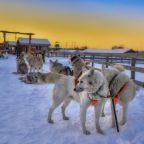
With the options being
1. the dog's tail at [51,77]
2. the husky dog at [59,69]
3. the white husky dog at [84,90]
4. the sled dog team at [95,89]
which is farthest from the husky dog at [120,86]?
the husky dog at [59,69]

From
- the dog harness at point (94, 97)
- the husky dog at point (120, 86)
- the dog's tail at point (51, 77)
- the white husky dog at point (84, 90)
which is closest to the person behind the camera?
the white husky dog at point (84, 90)

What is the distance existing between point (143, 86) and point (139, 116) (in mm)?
3823

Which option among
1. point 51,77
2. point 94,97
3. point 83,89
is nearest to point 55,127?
point 51,77

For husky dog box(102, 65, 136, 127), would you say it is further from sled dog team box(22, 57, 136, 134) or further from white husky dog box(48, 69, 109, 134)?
white husky dog box(48, 69, 109, 134)

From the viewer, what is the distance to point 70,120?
19.7 feet

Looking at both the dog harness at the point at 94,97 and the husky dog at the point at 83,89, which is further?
the dog harness at the point at 94,97

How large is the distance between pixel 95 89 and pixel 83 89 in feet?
0.69

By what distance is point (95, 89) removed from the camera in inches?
183

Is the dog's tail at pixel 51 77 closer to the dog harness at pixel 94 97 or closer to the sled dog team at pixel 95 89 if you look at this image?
the sled dog team at pixel 95 89

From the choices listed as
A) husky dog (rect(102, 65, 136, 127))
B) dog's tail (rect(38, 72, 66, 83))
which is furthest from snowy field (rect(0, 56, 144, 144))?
dog's tail (rect(38, 72, 66, 83))

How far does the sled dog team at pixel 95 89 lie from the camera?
15.1ft

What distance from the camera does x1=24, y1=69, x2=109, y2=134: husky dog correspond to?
4.57 m

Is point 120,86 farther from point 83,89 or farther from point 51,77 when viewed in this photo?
point 51,77

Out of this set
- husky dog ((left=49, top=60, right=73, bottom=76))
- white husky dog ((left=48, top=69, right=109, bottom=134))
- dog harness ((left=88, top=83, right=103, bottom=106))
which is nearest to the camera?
white husky dog ((left=48, top=69, right=109, bottom=134))
